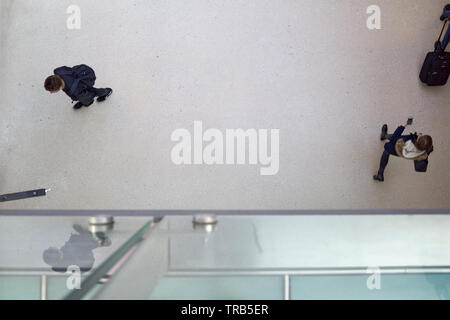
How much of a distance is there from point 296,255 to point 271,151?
3131 mm

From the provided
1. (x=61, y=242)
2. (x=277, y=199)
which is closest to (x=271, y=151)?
(x=277, y=199)

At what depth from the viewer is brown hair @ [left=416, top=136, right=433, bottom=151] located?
11.1 ft

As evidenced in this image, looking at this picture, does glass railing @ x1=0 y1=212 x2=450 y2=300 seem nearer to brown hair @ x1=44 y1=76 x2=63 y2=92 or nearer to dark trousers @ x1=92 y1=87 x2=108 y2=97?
brown hair @ x1=44 y1=76 x2=63 y2=92

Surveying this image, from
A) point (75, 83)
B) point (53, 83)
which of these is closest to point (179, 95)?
point (75, 83)

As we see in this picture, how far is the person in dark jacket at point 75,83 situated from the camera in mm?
3381

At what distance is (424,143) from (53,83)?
12.1 ft

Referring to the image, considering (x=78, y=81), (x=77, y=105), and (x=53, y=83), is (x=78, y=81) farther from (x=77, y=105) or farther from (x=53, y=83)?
(x=77, y=105)

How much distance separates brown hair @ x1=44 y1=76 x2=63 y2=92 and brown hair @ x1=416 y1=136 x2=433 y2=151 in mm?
3622

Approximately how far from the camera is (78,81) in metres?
3.58

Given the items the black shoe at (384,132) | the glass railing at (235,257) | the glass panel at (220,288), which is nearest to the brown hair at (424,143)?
the black shoe at (384,132)

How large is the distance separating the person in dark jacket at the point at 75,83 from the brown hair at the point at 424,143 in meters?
3.46

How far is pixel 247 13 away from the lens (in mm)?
4129

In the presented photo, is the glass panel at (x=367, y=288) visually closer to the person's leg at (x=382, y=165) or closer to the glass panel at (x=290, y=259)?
the glass panel at (x=290, y=259)

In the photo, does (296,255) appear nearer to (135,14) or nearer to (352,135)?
(352,135)
